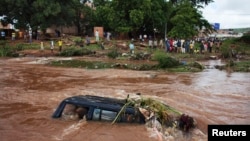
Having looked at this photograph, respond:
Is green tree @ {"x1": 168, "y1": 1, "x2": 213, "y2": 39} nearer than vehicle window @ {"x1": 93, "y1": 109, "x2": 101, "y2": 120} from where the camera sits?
No

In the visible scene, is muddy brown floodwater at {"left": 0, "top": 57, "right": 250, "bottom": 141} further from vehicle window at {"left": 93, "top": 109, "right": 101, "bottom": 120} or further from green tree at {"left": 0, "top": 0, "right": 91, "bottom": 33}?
green tree at {"left": 0, "top": 0, "right": 91, "bottom": 33}

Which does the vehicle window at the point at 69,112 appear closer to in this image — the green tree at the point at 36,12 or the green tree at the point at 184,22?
the green tree at the point at 36,12

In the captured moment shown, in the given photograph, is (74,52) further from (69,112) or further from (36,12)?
(69,112)

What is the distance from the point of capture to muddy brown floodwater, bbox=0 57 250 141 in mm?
9273

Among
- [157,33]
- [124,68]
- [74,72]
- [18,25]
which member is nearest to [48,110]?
[74,72]

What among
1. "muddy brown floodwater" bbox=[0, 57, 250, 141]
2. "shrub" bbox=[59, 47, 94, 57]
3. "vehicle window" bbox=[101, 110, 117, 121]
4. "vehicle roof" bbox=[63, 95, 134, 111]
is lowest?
"muddy brown floodwater" bbox=[0, 57, 250, 141]

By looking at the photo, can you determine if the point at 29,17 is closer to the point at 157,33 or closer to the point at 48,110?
the point at 157,33

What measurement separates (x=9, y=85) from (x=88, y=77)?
447cm

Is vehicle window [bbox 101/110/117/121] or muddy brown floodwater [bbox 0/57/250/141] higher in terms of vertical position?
vehicle window [bbox 101/110/117/121]

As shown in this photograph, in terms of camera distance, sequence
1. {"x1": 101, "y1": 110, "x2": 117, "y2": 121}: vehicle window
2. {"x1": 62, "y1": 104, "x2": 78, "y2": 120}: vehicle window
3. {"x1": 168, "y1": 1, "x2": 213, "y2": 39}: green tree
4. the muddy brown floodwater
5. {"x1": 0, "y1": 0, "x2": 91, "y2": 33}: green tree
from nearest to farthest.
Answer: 1. the muddy brown floodwater
2. {"x1": 101, "y1": 110, "x2": 117, "y2": 121}: vehicle window
3. {"x1": 62, "y1": 104, "x2": 78, "y2": 120}: vehicle window
4. {"x1": 0, "y1": 0, "x2": 91, "y2": 33}: green tree
5. {"x1": 168, "y1": 1, "x2": 213, "y2": 39}: green tree

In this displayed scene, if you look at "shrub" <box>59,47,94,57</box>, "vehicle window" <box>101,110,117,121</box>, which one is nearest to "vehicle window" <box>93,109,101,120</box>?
"vehicle window" <box>101,110,117,121</box>

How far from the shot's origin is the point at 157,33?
148 feet

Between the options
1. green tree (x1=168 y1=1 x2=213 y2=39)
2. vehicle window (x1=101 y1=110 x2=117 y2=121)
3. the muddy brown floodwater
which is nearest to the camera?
the muddy brown floodwater

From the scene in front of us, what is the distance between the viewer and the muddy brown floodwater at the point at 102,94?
30.4ft
